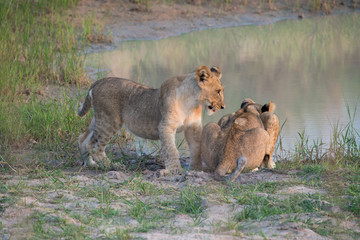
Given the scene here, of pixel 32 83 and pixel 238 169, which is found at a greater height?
pixel 238 169

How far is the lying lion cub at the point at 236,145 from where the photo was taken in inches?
230

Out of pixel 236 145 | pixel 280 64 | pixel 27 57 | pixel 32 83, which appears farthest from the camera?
pixel 280 64

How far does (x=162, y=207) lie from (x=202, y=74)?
199 cm

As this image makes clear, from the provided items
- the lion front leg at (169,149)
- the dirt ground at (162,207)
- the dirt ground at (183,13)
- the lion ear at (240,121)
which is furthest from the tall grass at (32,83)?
the dirt ground at (183,13)

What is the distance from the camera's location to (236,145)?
5.91 m

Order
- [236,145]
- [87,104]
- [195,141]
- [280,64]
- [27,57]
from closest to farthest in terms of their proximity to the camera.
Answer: [236,145]
[195,141]
[87,104]
[27,57]
[280,64]

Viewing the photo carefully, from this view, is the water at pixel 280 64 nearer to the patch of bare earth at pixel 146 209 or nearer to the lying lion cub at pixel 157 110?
the lying lion cub at pixel 157 110

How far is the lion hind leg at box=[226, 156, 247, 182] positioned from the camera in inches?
214

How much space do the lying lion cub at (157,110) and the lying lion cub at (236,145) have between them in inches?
10.3

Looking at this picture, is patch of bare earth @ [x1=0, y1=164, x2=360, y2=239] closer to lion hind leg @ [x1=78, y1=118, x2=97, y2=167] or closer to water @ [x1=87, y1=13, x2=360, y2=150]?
lion hind leg @ [x1=78, y1=118, x2=97, y2=167]

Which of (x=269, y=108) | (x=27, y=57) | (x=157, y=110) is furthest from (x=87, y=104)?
(x=27, y=57)

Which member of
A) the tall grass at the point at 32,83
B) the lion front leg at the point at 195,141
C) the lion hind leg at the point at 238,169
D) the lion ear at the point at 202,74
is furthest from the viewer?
the tall grass at the point at 32,83

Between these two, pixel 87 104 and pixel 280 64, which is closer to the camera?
pixel 87 104

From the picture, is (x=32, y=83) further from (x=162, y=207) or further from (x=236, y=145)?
(x=162, y=207)
